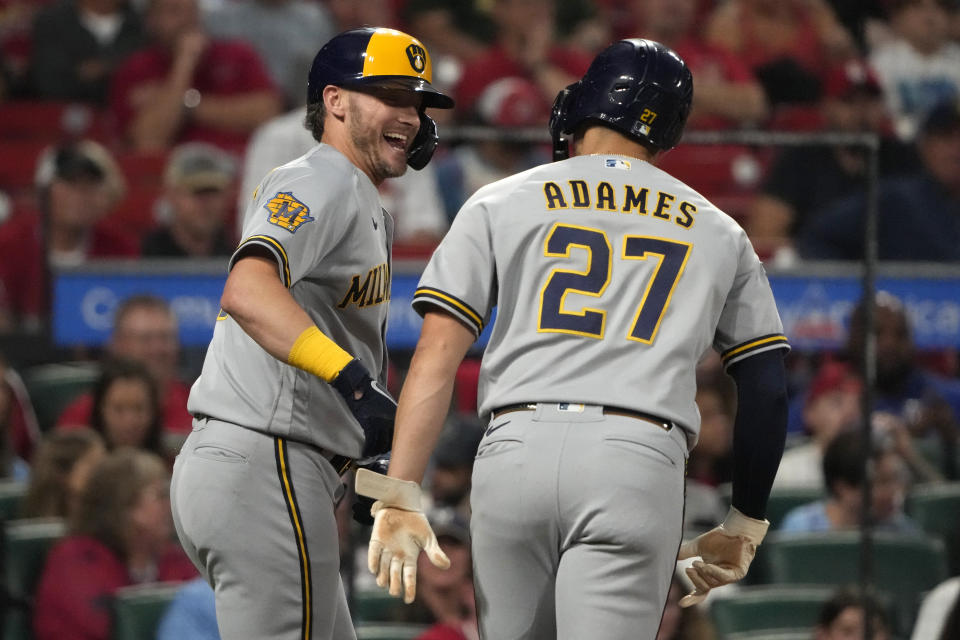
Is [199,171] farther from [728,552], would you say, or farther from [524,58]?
[728,552]

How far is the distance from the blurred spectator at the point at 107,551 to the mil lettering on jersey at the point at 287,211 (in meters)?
2.61

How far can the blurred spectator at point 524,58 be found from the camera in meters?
8.72

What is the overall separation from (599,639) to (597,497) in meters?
0.25

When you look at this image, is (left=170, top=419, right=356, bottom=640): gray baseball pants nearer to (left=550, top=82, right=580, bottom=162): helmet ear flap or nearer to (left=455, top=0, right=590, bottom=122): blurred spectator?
(left=550, top=82, right=580, bottom=162): helmet ear flap

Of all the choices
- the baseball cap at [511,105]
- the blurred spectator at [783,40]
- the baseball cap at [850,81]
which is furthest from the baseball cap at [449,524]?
the blurred spectator at [783,40]

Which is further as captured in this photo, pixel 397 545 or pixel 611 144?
pixel 611 144

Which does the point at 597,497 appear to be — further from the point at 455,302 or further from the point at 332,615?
the point at 332,615

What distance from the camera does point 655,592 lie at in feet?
9.21

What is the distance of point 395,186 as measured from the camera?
7.70 m

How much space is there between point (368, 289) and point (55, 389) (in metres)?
4.12

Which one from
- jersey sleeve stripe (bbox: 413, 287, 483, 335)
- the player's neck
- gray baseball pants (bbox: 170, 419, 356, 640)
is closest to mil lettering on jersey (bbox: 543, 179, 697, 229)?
the player's neck

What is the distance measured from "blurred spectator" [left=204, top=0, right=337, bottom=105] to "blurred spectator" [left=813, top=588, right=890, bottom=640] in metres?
5.07

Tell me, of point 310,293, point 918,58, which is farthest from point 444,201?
point 310,293

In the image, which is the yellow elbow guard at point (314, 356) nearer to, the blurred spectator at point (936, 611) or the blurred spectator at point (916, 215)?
the blurred spectator at point (936, 611)
